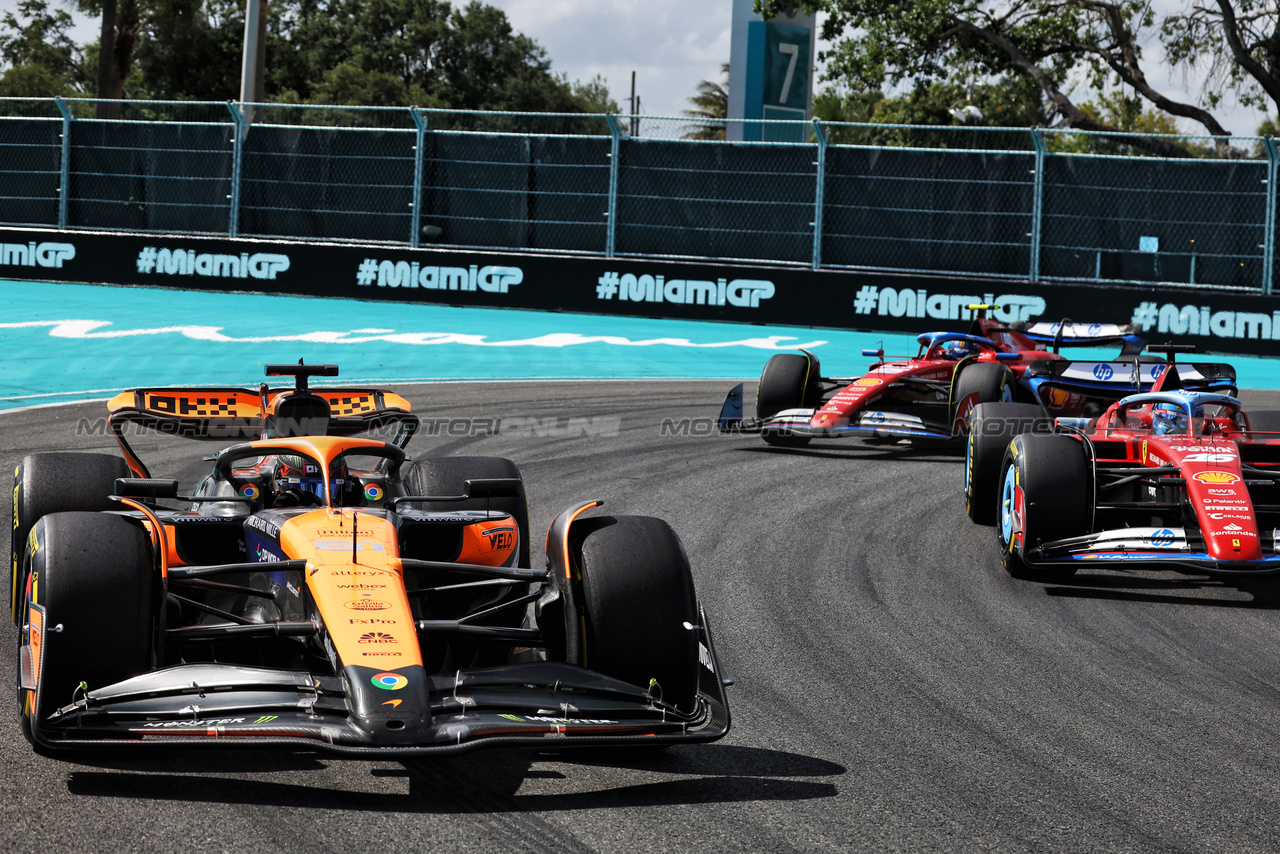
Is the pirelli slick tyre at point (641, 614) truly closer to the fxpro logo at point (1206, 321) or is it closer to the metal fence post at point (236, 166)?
the fxpro logo at point (1206, 321)

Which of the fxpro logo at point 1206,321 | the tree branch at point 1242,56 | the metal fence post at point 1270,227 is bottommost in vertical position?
the fxpro logo at point 1206,321

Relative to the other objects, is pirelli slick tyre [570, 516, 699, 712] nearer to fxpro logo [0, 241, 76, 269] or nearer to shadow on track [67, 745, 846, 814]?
shadow on track [67, 745, 846, 814]

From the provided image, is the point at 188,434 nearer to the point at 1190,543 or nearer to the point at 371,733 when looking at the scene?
the point at 371,733

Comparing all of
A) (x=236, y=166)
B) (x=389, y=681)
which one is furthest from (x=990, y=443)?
(x=236, y=166)

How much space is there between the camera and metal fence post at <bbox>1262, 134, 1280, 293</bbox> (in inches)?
701

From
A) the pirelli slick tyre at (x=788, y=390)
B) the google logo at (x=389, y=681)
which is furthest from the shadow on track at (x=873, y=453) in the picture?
the google logo at (x=389, y=681)

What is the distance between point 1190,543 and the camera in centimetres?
691

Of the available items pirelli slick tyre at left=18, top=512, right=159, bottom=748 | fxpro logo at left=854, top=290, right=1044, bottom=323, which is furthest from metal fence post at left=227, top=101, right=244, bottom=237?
pirelli slick tyre at left=18, top=512, right=159, bottom=748

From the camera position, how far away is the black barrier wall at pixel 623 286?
1825 centimetres

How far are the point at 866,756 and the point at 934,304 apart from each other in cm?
1496

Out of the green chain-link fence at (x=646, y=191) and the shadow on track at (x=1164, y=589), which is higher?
the green chain-link fence at (x=646, y=191)

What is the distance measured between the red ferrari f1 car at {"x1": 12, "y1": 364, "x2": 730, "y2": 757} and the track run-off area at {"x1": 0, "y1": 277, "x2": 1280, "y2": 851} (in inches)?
9.0

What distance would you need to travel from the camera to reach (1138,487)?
8117mm

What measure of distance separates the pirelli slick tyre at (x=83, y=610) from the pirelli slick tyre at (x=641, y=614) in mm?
1305
